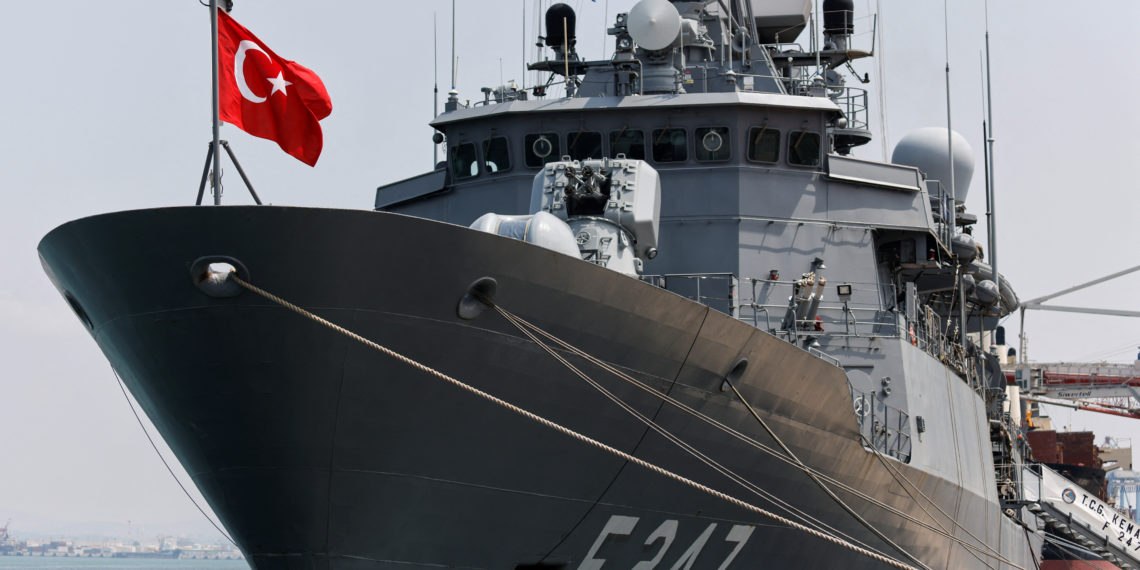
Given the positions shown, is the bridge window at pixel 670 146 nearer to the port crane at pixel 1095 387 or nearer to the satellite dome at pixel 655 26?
the satellite dome at pixel 655 26

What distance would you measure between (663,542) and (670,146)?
20.6ft

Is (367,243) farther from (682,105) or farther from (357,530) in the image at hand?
(682,105)

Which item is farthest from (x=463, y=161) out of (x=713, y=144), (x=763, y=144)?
(x=763, y=144)

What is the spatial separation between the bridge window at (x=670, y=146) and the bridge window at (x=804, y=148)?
131 cm

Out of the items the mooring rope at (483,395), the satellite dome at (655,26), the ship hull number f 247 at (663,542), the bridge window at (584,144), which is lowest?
the ship hull number f 247 at (663,542)

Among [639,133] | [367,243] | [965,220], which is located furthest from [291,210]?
[965,220]

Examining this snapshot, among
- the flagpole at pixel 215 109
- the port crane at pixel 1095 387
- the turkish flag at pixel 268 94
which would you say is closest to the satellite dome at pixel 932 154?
the turkish flag at pixel 268 94

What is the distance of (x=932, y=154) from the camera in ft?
75.8

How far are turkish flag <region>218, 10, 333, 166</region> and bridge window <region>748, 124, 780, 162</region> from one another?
6.46 metres

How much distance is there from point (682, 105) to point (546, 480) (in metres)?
6.79

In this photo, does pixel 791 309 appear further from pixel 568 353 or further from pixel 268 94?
pixel 268 94

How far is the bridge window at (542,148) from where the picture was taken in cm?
1614

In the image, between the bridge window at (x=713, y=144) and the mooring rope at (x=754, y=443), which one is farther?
the bridge window at (x=713, y=144)

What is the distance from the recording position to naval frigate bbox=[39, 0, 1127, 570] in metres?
9.36
